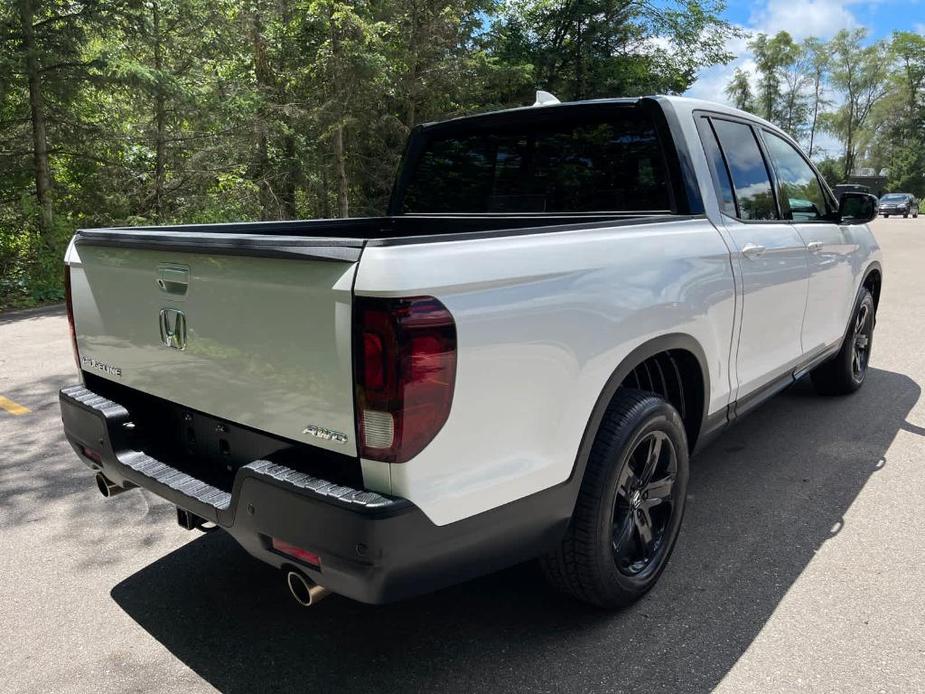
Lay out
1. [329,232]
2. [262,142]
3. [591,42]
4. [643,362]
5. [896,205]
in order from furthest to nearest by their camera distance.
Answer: [896,205]
[591,42]
[262,142]
[329,232]
[643,362]

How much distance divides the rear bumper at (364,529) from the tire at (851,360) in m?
3.75

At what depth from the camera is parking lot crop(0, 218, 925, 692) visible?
7.66 ft

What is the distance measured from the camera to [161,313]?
7.97 ft

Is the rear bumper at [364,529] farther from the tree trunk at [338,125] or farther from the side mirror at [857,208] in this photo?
the tree trunk at [338,125]

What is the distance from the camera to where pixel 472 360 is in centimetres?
189

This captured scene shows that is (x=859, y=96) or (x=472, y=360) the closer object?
(x=472, y=360)

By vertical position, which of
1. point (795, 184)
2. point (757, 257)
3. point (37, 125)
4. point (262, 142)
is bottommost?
point (757, 257)

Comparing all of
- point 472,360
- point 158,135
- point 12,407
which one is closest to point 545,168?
point 472,360

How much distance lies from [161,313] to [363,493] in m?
1.08

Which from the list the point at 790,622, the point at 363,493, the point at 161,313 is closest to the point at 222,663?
the point at 363,493

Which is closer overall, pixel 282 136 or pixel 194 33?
pixel 194 33

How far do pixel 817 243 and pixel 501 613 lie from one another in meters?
2.84

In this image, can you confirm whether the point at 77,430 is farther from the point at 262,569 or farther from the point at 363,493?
the point at 363,493

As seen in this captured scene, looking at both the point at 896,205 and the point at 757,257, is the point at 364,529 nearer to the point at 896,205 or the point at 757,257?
the point at 757,257
